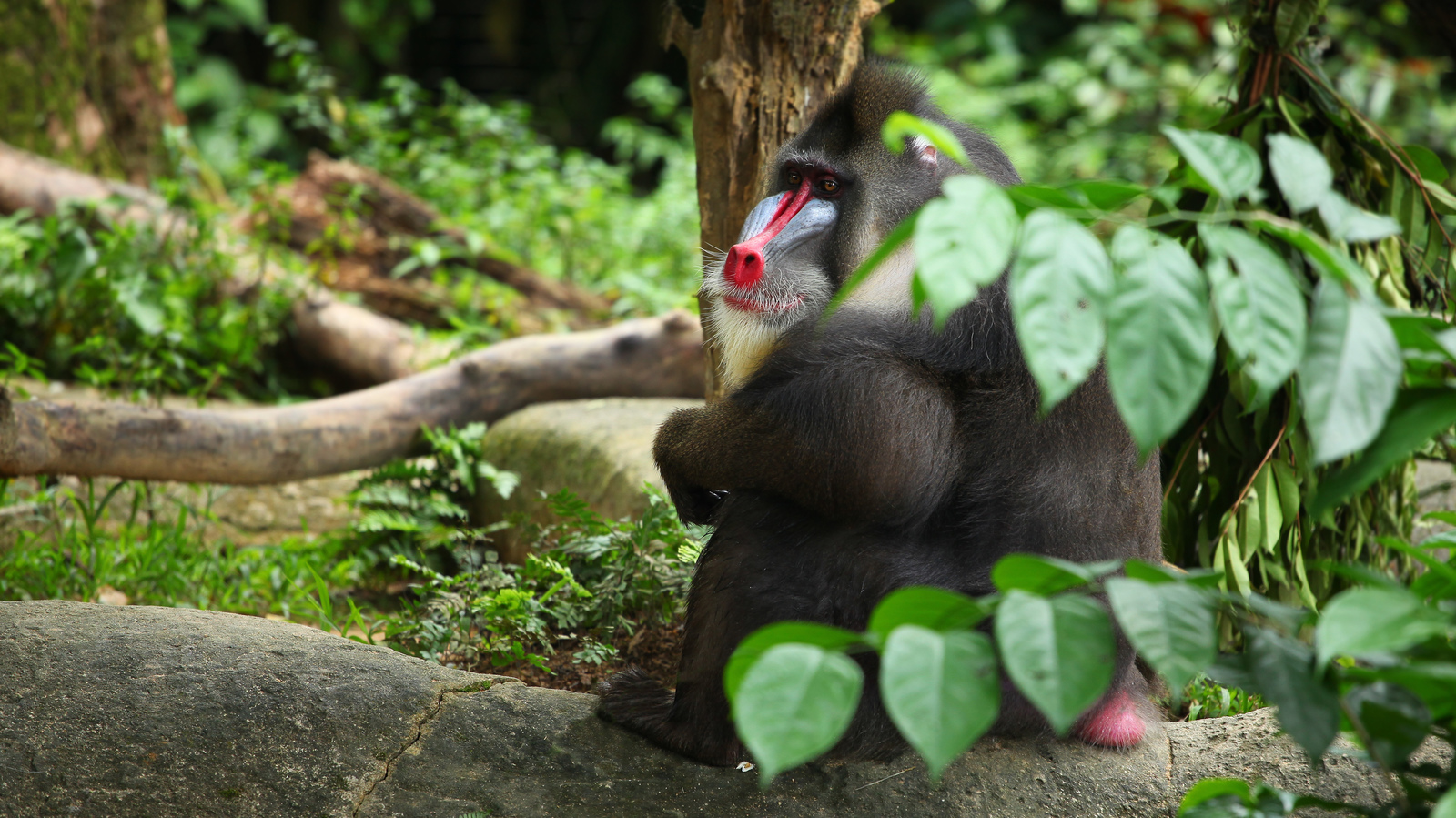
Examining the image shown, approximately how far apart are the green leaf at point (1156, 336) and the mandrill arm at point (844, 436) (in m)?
1.19

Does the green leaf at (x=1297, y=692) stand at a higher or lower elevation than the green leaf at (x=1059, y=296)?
lower

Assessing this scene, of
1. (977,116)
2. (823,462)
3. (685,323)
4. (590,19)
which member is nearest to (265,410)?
(685,323)

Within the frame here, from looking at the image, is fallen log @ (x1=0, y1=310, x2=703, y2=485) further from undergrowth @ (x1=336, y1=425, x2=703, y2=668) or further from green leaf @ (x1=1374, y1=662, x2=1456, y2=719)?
green leaf @ (x1=1374, y1=662, x2=1456, y2=719)

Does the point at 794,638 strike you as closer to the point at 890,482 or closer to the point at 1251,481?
the point at 890,482

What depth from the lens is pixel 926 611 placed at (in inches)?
43.9

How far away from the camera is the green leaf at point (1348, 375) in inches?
38.9

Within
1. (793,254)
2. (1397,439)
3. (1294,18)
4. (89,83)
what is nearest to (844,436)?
(793,254)

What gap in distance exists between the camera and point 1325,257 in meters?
0.99

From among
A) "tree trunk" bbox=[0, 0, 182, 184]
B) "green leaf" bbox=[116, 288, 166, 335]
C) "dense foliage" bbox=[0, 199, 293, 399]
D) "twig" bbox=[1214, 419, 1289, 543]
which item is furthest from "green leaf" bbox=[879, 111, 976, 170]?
"tree trunk" bbox=[0, 0, 182, 184]

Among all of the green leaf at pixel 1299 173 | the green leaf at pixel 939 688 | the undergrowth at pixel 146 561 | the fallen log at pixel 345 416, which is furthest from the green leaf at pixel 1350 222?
the fallen log at pixel 345 416

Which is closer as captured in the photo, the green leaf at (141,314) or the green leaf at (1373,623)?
the green leaf at (1373,623)

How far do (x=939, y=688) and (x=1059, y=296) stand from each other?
0.37m

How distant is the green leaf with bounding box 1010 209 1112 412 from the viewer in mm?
985

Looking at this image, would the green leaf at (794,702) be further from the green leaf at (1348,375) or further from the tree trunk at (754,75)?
the tree trunk at (754,75)
